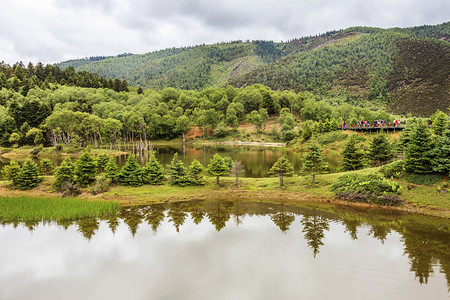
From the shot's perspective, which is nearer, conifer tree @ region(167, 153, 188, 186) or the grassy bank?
the grassy bank

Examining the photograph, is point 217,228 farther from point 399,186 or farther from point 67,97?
point 67,97

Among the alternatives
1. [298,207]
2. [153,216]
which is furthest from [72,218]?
[298,207]

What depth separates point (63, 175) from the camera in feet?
115

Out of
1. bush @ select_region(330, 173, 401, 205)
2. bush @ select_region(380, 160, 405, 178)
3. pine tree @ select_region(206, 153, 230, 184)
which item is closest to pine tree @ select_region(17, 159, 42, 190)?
pine tree @ select_region(206, 153, 230, 184)

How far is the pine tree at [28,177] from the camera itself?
35562mm

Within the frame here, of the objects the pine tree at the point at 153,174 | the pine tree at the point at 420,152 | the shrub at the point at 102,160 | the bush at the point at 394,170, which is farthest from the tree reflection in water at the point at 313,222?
the shrub at the point at 102,160

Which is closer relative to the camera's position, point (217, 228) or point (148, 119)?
point (217, 228)

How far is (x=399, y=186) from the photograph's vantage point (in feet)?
101

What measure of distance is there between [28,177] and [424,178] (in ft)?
165

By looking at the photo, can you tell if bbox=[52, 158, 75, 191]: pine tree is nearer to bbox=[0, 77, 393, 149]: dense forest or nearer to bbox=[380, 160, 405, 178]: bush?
bbox=[380, 160, 405, 178]: bush

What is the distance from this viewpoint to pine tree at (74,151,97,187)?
36.0 meters

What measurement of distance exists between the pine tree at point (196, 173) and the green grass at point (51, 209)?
36.7ft

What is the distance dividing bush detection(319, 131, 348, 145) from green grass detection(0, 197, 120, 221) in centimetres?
7289

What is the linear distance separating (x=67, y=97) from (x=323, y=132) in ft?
338
